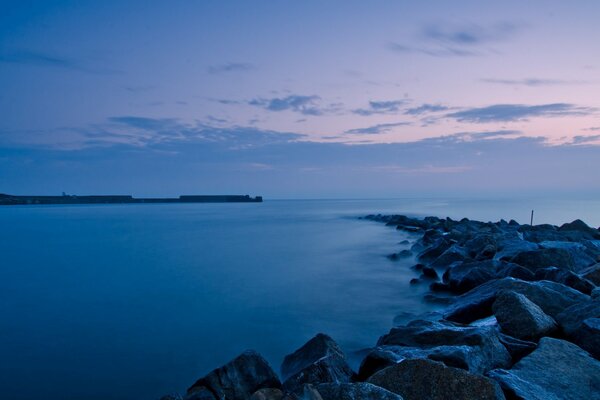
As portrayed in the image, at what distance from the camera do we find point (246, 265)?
16.0 m

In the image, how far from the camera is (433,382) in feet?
10.3

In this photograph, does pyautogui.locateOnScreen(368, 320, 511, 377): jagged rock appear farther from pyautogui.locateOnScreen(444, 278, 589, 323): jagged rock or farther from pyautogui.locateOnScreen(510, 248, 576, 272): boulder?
pyautogui.locateOnScreen(510, 248, 576, 272): boulder

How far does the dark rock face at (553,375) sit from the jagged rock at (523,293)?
4.72ft

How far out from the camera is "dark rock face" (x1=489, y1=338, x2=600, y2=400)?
11.0 ft

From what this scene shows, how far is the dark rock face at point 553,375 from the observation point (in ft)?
11.0

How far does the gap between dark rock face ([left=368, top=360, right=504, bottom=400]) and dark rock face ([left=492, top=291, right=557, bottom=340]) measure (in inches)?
74.1

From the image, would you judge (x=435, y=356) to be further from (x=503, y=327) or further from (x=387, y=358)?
(x=503, y=327)

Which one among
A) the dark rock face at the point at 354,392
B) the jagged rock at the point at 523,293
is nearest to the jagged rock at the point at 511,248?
the jagged rock at the point at 523,293

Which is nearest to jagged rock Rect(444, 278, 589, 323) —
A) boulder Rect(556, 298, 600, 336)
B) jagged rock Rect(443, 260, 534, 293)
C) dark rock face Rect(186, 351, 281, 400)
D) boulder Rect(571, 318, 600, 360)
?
boulder Rect(556, 298, 600, 336)

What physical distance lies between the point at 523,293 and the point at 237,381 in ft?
12.1

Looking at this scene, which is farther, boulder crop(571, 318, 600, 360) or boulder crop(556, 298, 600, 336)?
boulder crop(556, 298, 600, 336)

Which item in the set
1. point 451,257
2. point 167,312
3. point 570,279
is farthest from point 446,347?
point 451,257

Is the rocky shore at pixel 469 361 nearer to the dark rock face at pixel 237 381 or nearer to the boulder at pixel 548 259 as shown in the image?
the dark rock face at pixel 237 381

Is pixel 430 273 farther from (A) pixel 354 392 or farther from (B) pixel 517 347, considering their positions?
(A) pixel 354 392
